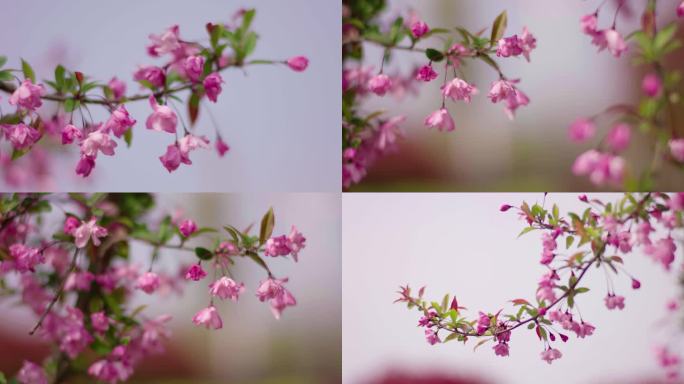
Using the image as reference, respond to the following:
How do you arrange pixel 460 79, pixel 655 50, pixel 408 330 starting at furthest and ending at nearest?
pixel 408 330, pixel 460 79, pixel 655 50

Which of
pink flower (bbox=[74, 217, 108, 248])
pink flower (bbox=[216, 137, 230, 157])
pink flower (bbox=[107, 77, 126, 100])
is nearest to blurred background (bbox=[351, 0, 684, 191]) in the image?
pink flower (bbox=[216, 137, 230, 157])

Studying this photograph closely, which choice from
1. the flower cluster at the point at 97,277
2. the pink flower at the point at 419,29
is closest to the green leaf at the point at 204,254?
the flower cluster at the point at 97,277


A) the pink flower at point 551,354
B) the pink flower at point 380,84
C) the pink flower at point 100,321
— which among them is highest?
the pink flower at point 380,84

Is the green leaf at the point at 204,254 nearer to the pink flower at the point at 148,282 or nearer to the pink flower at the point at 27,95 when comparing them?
the pink flower at the point at 148,282

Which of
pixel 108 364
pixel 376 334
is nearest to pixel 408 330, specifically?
pixel 376 334

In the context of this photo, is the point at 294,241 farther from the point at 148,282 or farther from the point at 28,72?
the point at 28,72

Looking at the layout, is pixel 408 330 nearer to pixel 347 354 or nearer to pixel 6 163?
pixel 347 354
